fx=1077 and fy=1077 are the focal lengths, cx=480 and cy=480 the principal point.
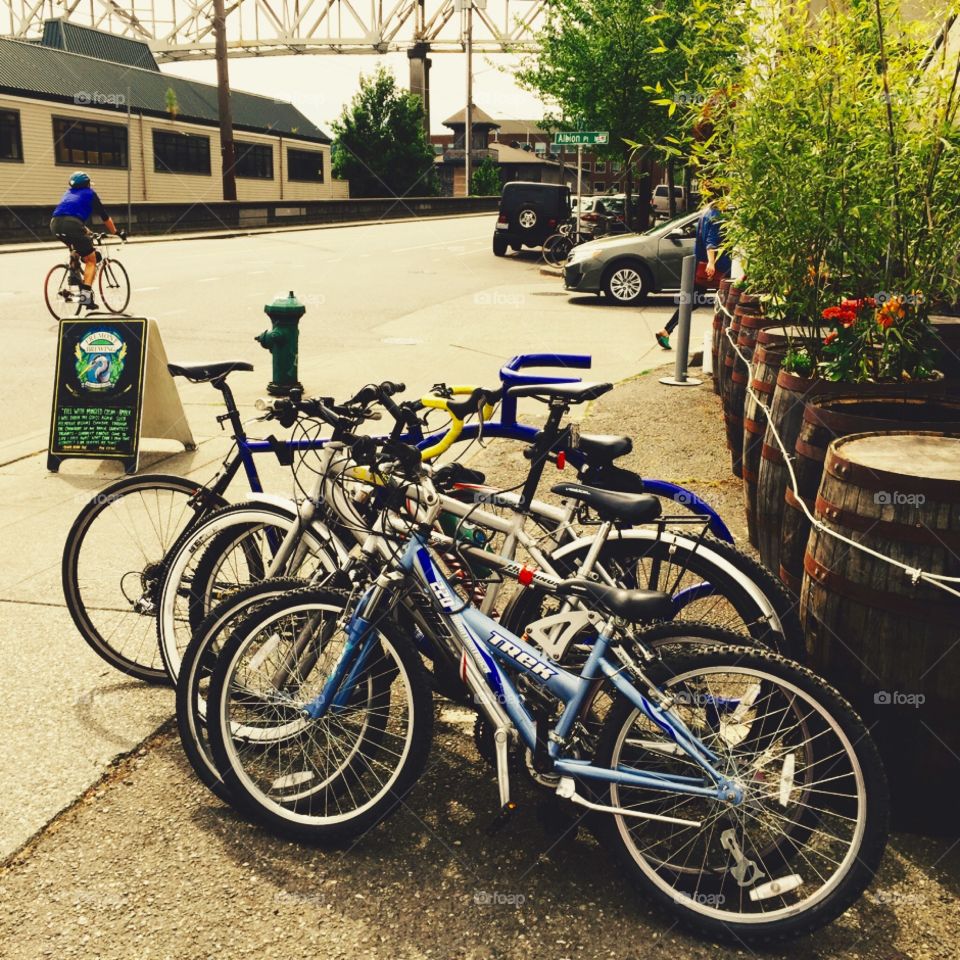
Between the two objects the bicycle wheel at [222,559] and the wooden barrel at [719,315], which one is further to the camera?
the wooden barrel at [719,315]

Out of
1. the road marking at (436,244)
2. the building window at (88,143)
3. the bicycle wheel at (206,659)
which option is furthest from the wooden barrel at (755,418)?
the building window at (88,143)

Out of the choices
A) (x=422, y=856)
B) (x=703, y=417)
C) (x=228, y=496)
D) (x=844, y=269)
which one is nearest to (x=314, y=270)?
(x=703, y=417)

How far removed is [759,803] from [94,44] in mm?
65442

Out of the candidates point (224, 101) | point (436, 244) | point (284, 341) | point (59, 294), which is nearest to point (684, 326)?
point (284, 341)

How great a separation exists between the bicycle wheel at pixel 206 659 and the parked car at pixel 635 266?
1526 centimetres

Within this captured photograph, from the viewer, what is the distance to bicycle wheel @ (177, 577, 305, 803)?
3.25 meters

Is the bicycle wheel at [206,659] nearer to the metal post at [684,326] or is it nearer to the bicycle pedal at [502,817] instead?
the bicycle pedal at [502,817]

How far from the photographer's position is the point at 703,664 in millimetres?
2777

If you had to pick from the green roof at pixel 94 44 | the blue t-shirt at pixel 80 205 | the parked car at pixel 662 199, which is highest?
the green roof at pixel 94 44

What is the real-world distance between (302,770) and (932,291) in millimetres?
3325

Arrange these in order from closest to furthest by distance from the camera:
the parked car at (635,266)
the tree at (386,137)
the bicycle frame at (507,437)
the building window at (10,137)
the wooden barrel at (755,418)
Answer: the bicycle frame at (507,437), the wooden barrel at (755,418), the parked car at (635,266), the building window at (10,137), the tree at (386,137)

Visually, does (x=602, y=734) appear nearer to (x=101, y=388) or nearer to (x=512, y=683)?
(x=512, y=683)

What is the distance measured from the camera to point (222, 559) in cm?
396

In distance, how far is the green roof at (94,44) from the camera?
57.0 m
